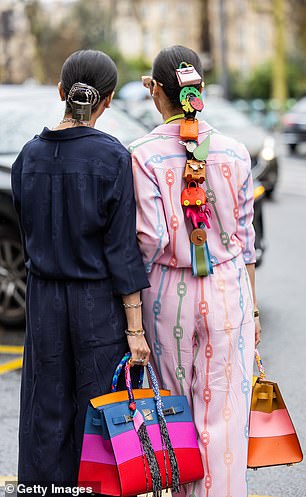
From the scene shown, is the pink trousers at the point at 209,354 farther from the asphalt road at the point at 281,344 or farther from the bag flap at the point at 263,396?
the asphalt road at the point at 281,344

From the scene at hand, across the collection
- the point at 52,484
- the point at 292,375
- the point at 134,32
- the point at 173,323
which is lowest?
the point at 134,32

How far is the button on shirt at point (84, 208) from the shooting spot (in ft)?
10.0

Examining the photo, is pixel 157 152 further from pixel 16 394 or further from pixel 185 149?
pixel 16 394

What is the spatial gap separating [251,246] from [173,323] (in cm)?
42

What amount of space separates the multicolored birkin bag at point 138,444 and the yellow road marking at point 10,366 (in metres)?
3.05

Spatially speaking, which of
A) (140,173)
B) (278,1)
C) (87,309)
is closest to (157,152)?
(140,173)

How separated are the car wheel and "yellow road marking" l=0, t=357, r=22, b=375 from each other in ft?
2.14

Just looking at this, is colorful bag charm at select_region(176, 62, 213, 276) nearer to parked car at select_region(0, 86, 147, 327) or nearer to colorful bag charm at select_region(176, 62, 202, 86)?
colorful bag charm at select_region(176, 62, 202, 86)

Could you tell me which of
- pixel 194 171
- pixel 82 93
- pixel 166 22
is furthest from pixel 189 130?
pixel 166 22

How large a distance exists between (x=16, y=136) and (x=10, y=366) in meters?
1.95


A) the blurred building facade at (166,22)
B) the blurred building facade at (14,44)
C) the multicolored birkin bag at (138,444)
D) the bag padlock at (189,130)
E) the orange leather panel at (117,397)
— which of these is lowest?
the blurred building facade at (166,22)

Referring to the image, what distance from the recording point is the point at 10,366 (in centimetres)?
611

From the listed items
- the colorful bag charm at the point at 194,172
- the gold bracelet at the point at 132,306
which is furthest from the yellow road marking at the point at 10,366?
the colorful bag charm at the point at 194,172

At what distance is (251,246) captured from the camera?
333 cm
